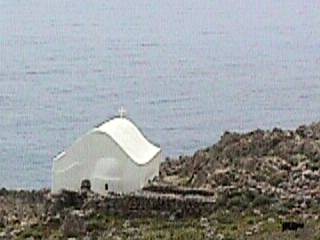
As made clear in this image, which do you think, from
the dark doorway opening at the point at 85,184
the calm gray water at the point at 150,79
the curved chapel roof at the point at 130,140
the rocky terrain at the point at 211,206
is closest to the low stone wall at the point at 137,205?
the rocky terrain at the point at 211,206

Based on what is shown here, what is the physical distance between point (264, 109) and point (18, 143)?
1444 centimetres

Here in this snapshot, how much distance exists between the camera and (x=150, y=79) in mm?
67875

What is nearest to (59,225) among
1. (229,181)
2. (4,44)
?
(229,181)

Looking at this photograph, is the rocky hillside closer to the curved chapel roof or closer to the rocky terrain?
the rocky terrain

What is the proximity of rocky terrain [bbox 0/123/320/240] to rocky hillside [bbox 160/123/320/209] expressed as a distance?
18mm

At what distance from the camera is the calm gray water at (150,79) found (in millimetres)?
48531

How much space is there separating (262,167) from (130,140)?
9.76 ft

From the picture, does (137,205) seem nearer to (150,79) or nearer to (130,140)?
(130,140)

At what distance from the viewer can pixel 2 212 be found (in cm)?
2466

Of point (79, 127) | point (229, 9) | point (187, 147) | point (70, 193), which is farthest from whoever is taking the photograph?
point (229, 9)

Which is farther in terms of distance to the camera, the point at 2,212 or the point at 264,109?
the point at 264,109

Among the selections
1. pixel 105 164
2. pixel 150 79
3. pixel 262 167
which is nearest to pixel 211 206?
pixel 262 167

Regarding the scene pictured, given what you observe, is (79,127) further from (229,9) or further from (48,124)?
(229,9)

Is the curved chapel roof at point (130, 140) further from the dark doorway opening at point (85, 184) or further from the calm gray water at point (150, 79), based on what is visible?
the calm gray water at point (150, 79)
